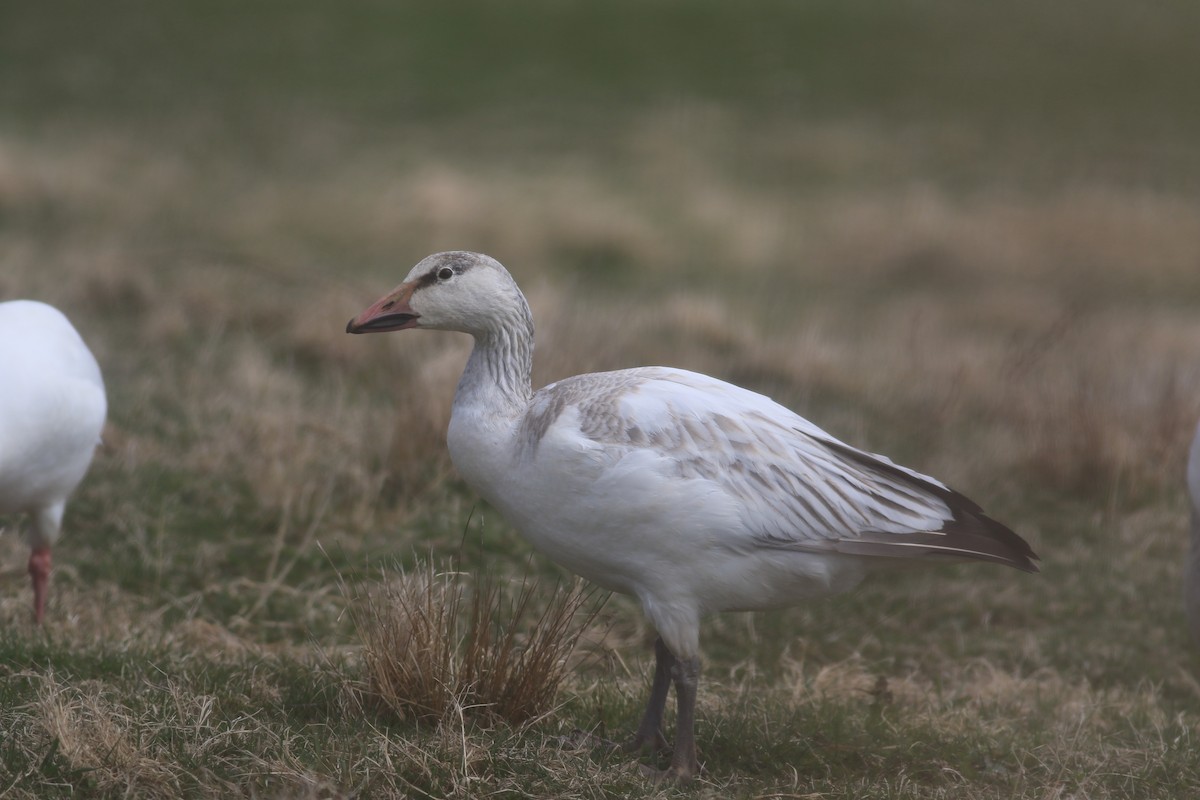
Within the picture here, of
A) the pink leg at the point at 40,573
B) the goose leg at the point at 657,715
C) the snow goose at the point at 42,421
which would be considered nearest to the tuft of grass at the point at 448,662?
the goose leg at the point at 657,715

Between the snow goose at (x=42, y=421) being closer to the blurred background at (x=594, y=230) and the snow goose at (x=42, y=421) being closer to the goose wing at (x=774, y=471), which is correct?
the blurred background at (x=594, y=230)

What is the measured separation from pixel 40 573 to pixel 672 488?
2633 mm

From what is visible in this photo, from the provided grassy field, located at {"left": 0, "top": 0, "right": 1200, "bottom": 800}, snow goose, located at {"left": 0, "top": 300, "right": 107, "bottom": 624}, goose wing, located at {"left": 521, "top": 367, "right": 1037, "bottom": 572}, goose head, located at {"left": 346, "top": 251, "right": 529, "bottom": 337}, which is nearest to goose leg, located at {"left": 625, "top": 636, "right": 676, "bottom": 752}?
grassy field, located at {"left": 0, "top": 0, "right": 1200, "bottom": 800}

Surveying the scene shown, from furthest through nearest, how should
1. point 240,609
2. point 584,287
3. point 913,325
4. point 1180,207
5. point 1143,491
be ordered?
point 1180,207
point 584,287
point 913,325
point 1143,491
point 240,609

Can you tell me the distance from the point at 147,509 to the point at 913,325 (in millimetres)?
5541

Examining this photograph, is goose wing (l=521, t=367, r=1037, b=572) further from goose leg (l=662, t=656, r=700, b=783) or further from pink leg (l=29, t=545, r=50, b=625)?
pink leg (l=29, t=545, r=50, b=625)

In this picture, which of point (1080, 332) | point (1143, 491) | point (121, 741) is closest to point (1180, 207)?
point (1080, 332)

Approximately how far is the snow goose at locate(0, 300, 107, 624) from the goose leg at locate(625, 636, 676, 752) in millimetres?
2200

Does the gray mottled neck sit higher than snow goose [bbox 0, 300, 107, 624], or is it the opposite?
the gray mottled neck

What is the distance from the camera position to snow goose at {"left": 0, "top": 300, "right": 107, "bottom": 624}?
14.5ft

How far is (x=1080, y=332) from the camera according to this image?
10094mm

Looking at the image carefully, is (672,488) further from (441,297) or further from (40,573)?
(40,573)

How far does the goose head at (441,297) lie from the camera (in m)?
3.75

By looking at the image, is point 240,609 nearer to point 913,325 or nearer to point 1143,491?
point 1143,491
